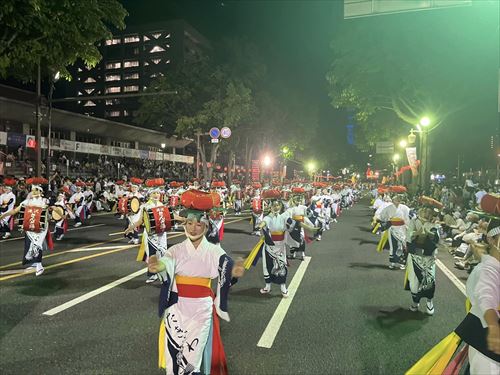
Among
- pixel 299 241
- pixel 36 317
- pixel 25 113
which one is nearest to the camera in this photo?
pixel 36 317

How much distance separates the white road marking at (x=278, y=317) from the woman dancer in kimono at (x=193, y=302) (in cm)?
174

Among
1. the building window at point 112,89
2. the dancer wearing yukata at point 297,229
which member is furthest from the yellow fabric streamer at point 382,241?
the building window at point 112,89

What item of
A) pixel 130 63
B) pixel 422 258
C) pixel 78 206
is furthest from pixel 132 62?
pixel 422 258

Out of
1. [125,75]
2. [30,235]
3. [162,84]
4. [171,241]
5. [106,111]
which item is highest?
[125,75]

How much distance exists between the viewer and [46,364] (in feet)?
15.2

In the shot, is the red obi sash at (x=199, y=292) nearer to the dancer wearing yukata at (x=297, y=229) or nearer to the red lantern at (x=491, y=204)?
the red lantern at (x=491, y=204)

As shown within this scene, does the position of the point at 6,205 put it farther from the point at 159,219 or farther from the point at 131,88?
the point at 131,88

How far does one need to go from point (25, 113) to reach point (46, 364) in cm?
2814

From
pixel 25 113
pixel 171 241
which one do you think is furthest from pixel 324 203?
pixel 25 113

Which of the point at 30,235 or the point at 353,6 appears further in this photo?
the point at 353,6

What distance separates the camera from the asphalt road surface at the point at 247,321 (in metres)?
4.76

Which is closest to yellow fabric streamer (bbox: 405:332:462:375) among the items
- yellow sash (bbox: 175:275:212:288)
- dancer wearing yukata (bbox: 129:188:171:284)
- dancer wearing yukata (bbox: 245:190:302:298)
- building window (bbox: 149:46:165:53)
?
yellow sash (bbox: 175:275:212:288)

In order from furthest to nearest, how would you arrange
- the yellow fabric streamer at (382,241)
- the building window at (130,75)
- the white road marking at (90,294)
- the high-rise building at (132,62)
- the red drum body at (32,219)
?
the building window at (130,75)
the high-rise building at (132,62)
the yellow fabric streamer at (382,241)
the red drum body at (32,219)
the white road marking at (90,294)

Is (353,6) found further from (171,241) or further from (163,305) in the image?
(163,305)
